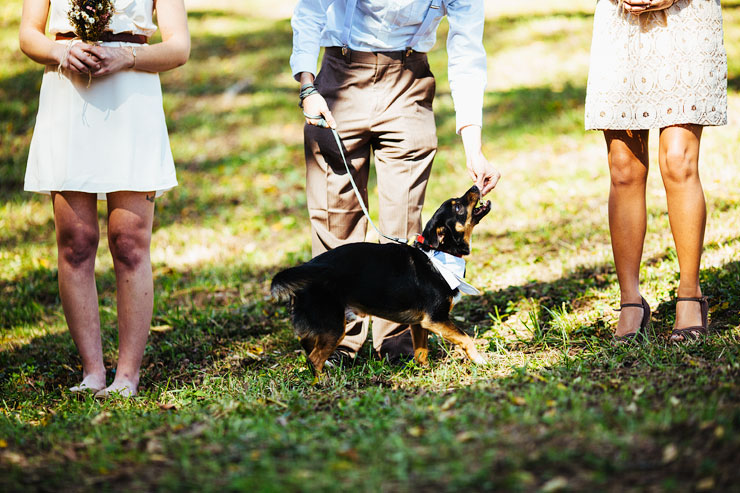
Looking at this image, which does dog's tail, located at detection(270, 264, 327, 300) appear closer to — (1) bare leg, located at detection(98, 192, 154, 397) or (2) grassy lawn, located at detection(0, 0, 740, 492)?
(2) grassy lawn, located at detection(0, 0, 740, 492)

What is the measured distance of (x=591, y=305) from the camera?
479 cm

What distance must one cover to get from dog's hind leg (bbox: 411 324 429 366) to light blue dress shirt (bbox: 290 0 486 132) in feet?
3.79

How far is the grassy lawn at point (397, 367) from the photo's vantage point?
2.49 m

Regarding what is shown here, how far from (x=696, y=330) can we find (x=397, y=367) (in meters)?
1.62

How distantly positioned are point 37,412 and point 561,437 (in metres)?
2.67

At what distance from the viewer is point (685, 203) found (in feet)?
12.7

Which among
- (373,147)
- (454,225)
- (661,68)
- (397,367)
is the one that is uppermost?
(661,68)

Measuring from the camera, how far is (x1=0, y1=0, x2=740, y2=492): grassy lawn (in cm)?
249

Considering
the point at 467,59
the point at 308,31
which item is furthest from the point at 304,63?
the point at 467,59

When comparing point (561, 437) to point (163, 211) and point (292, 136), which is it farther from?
point (292, 136)

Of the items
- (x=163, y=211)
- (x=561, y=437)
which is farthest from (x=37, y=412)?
(x=163, y=211)

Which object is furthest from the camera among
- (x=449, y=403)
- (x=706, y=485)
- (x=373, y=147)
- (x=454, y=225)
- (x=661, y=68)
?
(x=373, y=147)

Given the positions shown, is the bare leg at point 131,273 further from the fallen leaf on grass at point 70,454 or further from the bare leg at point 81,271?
the fallen leaf on grass at point 70,454

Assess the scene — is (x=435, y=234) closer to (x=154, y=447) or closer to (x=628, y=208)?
(x=628, y=208)
